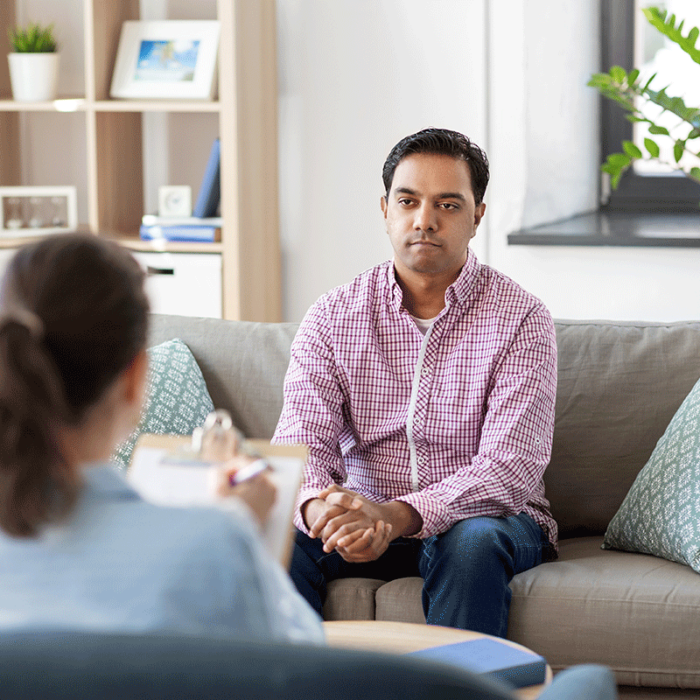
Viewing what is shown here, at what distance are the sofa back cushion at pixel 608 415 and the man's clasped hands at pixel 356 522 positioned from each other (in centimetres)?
45

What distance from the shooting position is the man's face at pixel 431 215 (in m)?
1.95

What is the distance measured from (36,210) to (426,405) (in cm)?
195

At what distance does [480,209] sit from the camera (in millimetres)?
2061

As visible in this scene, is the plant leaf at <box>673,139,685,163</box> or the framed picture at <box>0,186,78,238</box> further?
the framed picture at <box>0,186,78,238</box>

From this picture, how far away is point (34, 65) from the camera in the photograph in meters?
3.06

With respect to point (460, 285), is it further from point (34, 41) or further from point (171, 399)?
point (34, 41)

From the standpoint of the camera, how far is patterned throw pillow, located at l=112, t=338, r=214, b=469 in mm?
2002

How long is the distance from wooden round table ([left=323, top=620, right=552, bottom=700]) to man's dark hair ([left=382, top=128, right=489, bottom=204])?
92 centimetres

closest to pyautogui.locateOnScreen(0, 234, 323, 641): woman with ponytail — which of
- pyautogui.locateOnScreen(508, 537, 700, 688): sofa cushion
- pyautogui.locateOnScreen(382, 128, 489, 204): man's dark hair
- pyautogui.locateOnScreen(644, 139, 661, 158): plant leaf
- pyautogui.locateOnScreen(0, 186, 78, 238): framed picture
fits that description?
pyautogui.locateOnScreen(508, 537, 700, 688): sofa cushion

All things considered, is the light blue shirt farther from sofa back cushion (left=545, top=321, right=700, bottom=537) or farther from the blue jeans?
sofa back cushion (left=545, top=321, right=700, bottom=537)

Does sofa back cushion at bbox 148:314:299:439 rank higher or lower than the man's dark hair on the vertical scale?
lower

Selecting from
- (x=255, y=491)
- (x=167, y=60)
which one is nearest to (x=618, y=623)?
(x=255, y=491)

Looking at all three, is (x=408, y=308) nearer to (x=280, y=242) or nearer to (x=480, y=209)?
(x=480, y=209)

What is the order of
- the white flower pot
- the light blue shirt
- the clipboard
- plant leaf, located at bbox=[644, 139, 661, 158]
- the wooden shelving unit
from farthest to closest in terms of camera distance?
the white flower pot
the wooden shelving unit
plant leaf, located at bbox=[644, 139, 661, 158]
the clipboard
the light blue shirt
